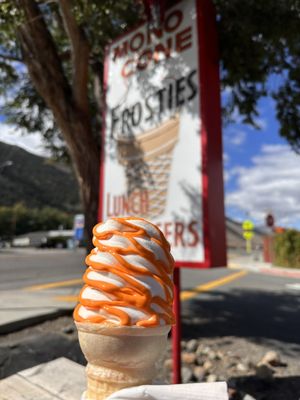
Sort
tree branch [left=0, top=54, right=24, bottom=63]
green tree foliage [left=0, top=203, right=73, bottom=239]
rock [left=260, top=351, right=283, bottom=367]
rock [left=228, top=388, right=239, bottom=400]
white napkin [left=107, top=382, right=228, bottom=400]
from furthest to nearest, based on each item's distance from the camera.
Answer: green tree foliage [left=0, top=203, right=73, bottom=239] → tree branch [left=0, top=54, right=24, bottom=63] → rock [left=260, top=351, right=283, bottom=367] → rock [left=228, top=388, right=239, bottom=400] → white napkin [left=107, top=382, right=228, bottom=400]

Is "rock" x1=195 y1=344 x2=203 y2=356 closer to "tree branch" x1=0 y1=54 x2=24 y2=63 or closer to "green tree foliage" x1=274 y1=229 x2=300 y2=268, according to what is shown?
"tree branch" x1=0 y1=54 x2=24 y2=63

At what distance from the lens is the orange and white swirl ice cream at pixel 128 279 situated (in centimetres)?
144

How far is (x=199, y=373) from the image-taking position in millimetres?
3418

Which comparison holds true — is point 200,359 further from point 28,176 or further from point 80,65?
point 28,176

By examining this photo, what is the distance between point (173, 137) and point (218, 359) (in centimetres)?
256

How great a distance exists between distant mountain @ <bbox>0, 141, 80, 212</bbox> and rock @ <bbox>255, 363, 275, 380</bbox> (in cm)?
524

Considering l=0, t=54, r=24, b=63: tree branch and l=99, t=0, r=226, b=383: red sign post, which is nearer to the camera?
l=99, t=0, r=226, b=383: red sign post

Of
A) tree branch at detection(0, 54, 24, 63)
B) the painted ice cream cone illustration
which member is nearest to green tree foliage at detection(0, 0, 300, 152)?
tree branch at detection(0, 54, 24, 63)

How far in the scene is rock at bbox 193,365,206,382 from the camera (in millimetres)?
3355

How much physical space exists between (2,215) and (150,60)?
49.8m

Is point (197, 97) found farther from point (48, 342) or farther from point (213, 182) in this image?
point (48, 342)

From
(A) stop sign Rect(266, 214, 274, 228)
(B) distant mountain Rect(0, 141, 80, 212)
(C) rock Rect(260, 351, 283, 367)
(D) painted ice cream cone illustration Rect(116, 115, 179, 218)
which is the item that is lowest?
(C) rock Rect(260, 351, 283, 367)

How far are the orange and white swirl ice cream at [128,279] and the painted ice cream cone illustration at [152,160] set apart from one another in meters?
1.79

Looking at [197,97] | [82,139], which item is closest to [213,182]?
[197,97]
